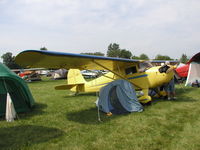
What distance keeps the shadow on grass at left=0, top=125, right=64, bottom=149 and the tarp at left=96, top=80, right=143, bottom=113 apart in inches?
86.6

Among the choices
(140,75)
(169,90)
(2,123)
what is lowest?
(2,123)

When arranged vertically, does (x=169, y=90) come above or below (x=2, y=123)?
above

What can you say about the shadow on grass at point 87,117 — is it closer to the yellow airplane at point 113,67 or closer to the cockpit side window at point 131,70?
the yellow airplane at point 113,67

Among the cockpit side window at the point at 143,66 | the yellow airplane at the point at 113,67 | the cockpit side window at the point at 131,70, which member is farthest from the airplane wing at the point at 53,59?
the cockpit side window at the point at 143,66

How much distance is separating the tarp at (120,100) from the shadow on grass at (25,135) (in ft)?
7.22

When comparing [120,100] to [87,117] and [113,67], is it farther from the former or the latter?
[113,67]

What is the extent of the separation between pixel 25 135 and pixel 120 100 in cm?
335

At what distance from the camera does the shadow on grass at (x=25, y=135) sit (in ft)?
12.2

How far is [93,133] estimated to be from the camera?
416 cm

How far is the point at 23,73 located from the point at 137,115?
26.3 metres

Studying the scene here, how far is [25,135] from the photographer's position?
4.16m

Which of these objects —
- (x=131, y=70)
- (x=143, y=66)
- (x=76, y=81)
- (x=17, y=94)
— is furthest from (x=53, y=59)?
(x=76, y=81)

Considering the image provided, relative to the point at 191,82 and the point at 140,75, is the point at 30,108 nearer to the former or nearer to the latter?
the point at 140,75

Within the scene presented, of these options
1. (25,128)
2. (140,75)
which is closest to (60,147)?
(25,128)
